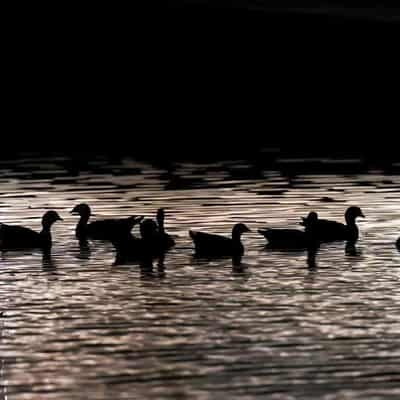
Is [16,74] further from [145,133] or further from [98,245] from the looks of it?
[98,245]

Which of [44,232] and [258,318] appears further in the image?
[44,232]

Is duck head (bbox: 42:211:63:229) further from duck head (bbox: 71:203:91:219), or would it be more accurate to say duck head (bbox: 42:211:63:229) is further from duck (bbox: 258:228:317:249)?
duck (bbox: 258:228:317:249)

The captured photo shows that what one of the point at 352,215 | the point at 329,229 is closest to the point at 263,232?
the point at 329,229

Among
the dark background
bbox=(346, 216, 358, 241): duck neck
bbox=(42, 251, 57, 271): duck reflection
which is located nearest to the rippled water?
bbox=(42, 251, 57, 271): duck reflection

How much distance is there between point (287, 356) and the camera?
18.0 metres

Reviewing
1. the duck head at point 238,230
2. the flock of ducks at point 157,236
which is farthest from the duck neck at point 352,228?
the duck head at point 238,230

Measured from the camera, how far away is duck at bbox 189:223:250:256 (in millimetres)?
25484

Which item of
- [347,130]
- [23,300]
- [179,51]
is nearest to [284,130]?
[347,130]

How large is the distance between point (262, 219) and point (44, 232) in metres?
4.25

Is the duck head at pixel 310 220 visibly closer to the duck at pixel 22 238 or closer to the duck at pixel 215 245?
the duck at pixel 215 245

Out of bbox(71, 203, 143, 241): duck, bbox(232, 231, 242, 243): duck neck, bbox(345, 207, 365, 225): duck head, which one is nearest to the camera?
bbox(232, 231, 242, 243): duck neck

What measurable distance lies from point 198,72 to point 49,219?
4209 cm

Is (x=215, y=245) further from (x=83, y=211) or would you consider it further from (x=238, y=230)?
(x=83, y=211)

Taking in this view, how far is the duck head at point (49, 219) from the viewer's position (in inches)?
1078
